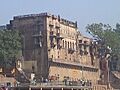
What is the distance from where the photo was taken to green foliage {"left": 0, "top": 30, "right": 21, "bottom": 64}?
291ft

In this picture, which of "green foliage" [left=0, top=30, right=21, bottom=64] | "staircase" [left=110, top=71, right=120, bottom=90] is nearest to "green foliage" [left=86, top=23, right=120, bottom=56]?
"staircase" [left=110, top=71, right=120, bottom=90]

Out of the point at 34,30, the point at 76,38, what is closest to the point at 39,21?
the point at 34,30

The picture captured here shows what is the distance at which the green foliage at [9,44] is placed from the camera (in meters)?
88.8

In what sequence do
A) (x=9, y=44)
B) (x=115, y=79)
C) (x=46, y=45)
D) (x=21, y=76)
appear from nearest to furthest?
(x=21, y=76) → (x=9, y=44) → (x=46, y=45) → (x=115, y=79)

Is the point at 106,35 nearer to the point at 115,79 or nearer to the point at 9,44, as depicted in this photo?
the point at 115,79

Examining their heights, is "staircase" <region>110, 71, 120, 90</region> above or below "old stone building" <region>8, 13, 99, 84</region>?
below

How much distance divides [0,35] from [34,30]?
7.81 m

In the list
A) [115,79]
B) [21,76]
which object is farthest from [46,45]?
[115,79]

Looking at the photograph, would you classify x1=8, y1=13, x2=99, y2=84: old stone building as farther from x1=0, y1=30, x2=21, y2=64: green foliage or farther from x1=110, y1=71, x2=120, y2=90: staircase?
x1=110, y1=71, x2=120, y2=90: staircase

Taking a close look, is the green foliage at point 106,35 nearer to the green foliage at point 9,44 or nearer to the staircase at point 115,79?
the staircase at point 115,79

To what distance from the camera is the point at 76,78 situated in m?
104

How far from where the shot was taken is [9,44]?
9088 centimetres

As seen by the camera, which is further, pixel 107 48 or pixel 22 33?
pixel 107 48

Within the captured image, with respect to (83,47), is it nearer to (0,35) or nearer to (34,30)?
(34,30)
